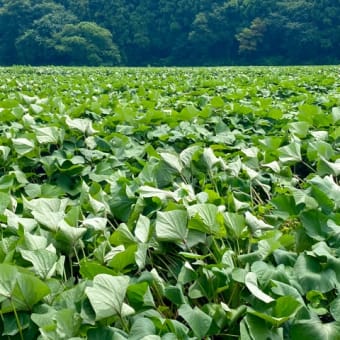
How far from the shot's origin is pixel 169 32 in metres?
51.9

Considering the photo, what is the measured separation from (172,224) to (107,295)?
0.31m

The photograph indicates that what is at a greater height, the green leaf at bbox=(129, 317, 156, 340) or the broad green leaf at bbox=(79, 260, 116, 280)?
the broad green leaf at bbox=(79, 260, 116, 280)

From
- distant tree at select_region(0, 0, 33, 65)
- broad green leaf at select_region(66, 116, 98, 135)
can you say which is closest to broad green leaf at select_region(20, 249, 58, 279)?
broad green leaf at select_region(66, 116, 98, 135)

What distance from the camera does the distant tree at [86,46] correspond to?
4578 cm

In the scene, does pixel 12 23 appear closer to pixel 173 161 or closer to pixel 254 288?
pixel 173 161

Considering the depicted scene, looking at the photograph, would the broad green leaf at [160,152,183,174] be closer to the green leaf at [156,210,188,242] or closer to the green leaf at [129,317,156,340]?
the green leaf at [156,210,188,242]

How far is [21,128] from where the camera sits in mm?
2617

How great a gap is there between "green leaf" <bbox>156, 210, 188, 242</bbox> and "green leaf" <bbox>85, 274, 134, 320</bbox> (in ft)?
0.84

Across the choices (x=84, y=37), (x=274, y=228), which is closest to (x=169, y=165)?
(x=274, y=228)

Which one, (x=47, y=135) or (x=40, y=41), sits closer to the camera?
(x=47, y=135)

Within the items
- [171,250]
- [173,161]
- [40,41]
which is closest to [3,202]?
[171,250]

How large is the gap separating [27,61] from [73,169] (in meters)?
49.1

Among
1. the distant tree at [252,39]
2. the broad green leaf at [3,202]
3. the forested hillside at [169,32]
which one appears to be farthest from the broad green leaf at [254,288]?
the distant tree at [252,39]

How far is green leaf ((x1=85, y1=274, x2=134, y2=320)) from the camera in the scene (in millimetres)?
909
